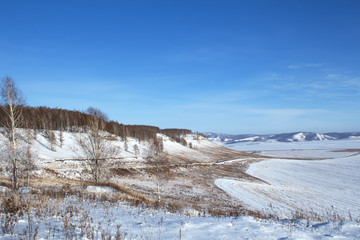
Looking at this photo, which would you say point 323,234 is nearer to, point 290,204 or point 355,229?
point 355,229

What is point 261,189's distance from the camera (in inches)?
1495

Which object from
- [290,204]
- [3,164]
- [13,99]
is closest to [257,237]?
[13,99]

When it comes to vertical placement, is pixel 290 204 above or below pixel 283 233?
below

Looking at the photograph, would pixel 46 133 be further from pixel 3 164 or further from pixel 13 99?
pixel 13 99

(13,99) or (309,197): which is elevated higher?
(13,99)

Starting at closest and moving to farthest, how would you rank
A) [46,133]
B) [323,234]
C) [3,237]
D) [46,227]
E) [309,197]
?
[3,237] < [46,227] < [323,234] < [309,197] < [46,133]

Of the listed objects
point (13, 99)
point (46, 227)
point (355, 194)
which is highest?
point (13, 99)

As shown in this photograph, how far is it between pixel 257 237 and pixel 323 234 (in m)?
2.26

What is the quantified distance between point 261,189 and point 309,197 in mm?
7274

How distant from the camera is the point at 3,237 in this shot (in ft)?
17.4

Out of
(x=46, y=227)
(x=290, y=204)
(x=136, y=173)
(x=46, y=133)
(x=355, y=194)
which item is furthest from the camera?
(x=46, y=133)

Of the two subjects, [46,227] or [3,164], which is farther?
[3,164]

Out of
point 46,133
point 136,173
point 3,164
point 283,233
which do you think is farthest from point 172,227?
point 46,133

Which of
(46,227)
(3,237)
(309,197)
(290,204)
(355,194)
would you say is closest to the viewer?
(3,237)
